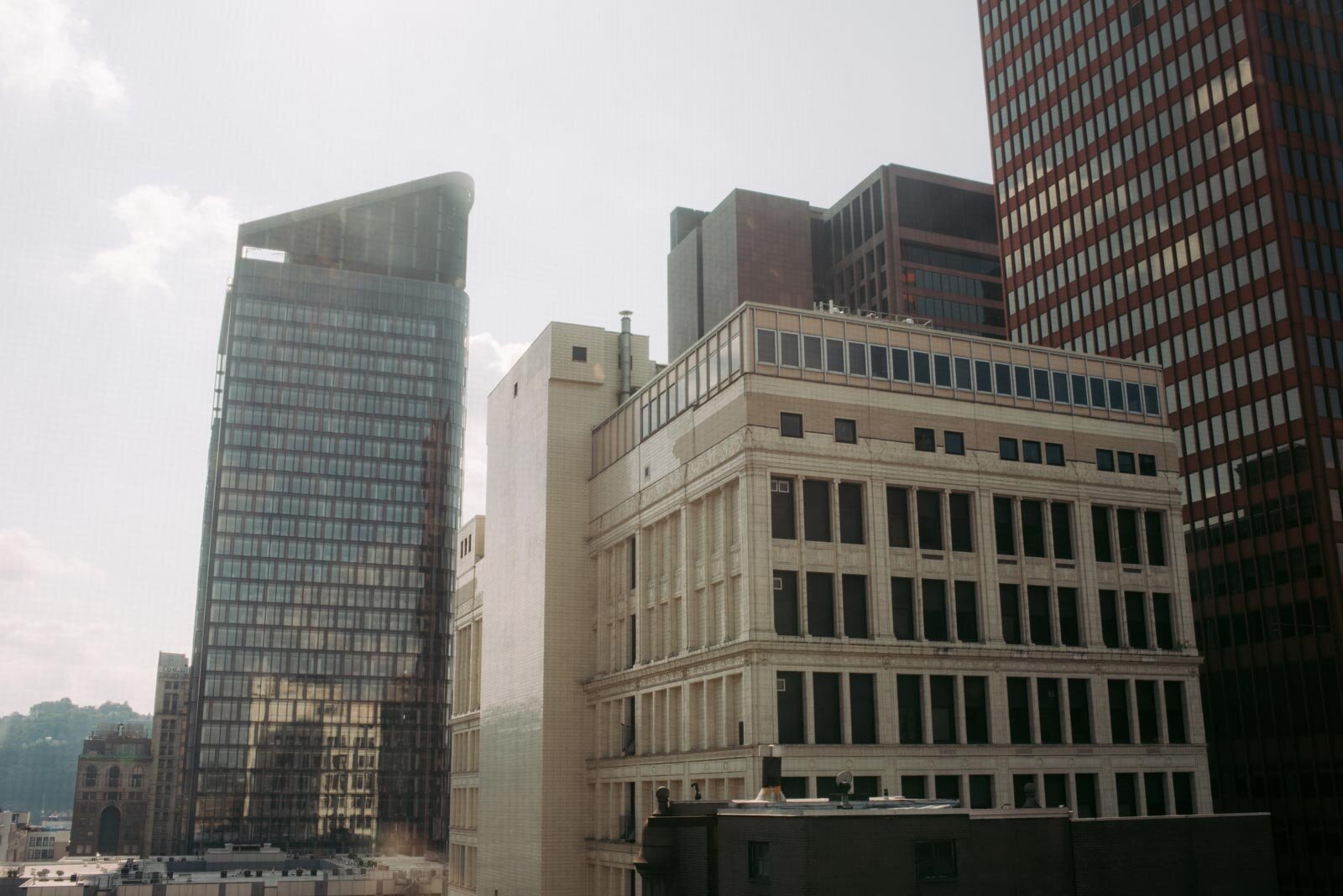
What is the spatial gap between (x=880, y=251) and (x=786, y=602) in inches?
4697

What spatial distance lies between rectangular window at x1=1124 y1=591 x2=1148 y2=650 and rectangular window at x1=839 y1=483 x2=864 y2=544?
1748cm

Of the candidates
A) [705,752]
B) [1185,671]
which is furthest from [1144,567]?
[705,752]

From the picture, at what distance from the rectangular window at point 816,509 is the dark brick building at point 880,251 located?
330ft

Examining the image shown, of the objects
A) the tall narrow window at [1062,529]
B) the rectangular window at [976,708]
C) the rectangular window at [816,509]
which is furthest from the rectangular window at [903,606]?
the tall narrow window at [1062,529]

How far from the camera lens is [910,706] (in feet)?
206

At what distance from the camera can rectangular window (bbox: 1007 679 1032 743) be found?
6462cm

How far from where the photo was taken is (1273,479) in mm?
100375

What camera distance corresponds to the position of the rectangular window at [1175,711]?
68688 millimetres

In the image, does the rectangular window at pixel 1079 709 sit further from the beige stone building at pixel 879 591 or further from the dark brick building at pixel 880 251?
the dark brick building at pixel 880 251

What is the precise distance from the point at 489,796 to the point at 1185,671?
161 feet

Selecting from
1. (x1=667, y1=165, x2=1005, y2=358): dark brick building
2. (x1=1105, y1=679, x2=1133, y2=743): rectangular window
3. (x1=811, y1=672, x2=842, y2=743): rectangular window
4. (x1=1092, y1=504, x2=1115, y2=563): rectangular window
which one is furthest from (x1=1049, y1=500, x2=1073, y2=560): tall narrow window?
(x1=667, y1=165, x2=1005, y2=358): dark brick building

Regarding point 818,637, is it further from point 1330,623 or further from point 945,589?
point 1330,623

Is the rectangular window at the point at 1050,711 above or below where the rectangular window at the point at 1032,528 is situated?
below

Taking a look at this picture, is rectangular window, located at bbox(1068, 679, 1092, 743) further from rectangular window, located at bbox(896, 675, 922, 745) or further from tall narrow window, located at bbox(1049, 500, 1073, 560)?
rectangular window, located at bbox(896, 675, 922, 745)
